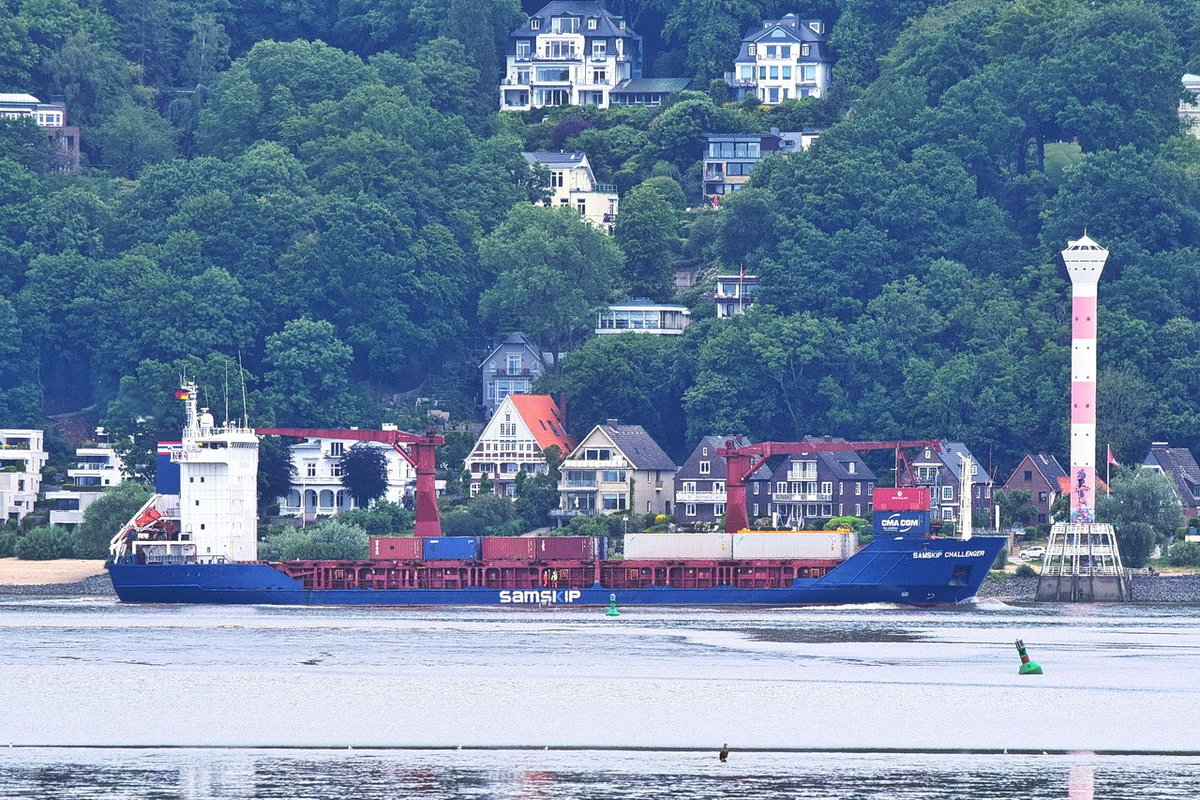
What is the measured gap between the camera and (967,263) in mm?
149125

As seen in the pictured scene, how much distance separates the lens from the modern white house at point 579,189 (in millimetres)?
169250

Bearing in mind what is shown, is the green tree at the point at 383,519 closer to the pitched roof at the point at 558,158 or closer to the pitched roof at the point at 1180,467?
the pitched roof at the point at 1180,467

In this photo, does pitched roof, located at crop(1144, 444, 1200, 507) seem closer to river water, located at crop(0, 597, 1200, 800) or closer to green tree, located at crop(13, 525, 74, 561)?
river water, located at crop(0, 597, 1200, 800)

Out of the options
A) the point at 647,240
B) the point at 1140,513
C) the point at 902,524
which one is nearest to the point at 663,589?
the point at 902,524

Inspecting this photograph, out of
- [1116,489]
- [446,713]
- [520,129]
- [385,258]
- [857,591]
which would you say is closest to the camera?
[446,713]

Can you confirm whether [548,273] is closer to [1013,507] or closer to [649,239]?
[649,239]

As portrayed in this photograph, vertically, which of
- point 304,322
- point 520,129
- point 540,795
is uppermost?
point 520,129

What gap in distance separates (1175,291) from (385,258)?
4462 cm

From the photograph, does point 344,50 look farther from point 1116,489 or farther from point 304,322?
point 1116,489

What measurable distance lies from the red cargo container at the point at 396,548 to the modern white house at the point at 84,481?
92.1 ft

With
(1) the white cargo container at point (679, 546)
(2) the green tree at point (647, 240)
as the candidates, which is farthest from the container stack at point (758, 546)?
(2) the green tree at point (647, 240)

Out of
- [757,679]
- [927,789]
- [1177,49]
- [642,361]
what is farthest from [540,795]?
[1177,49]

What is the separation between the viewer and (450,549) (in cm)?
10456

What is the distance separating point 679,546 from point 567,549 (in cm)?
456
